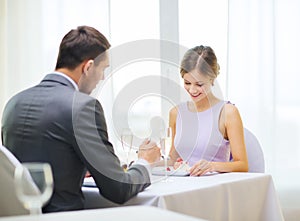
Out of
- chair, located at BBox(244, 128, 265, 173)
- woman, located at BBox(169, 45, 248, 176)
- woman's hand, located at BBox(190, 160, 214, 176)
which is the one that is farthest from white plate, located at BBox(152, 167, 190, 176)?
chair, located at BBox(244, 128, 265, 173)

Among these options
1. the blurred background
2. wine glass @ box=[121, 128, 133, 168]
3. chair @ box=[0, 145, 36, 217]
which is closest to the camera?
chair @ box=[0, 145, 36, 217]

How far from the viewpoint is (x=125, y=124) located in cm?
250

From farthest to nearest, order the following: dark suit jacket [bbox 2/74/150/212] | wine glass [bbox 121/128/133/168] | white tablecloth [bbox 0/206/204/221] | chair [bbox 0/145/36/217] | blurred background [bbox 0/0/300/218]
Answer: blurred background [bbox 0/0/300/218]
wine glass [bbox 121/128/133/168]
dark suit jacket [bbox 2/74/150/212]
chair [bbox 0/145/36/217]
white tablecloth [bbox 0/206/204/221]

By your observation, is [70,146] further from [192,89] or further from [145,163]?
[192,89]

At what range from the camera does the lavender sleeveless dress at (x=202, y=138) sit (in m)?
2.45

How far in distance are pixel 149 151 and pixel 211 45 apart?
1.43 m

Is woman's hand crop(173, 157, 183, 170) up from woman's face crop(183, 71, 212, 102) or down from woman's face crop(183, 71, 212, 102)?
down

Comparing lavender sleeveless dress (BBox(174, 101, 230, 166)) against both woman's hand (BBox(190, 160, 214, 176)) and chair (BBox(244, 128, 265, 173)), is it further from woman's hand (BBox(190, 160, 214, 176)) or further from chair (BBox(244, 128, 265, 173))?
woman's hand (BBox(190, 160, 214, 176))

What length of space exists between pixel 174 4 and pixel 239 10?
47 cm

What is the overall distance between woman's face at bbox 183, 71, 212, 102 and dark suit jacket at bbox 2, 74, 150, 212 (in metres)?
0.91

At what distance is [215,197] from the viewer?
184 centimetres

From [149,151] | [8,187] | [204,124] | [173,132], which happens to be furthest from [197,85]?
[8,187]

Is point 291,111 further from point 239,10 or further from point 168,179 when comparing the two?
point 168,179

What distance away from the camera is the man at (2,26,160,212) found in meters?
1.63
